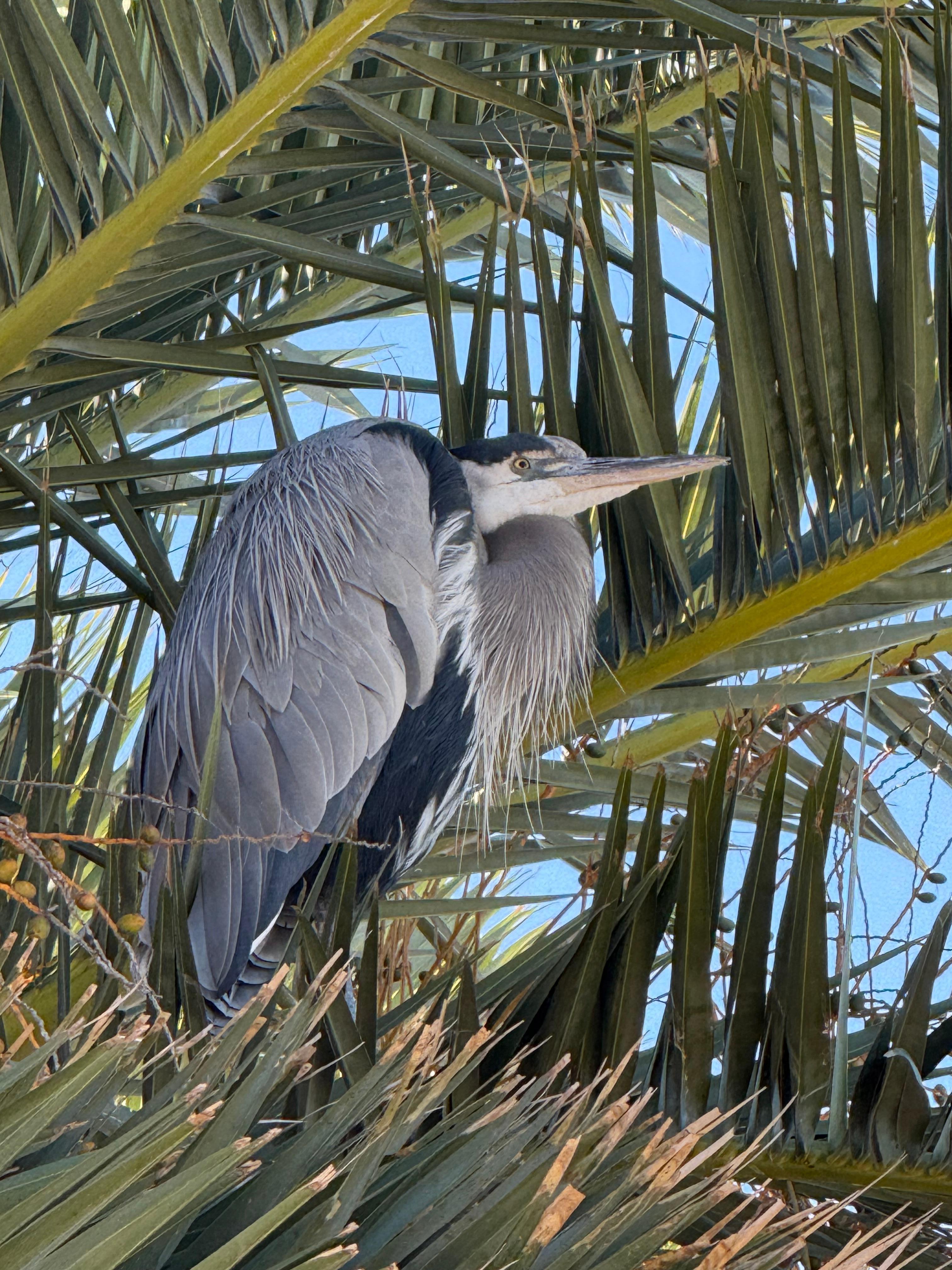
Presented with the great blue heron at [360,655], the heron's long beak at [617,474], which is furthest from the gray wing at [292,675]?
the heron's long beak at [617,474]

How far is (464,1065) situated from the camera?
22.0 inches

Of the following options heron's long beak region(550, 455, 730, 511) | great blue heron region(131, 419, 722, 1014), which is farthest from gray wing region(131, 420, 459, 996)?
heron's long beak region(550, 455, 730, 511)

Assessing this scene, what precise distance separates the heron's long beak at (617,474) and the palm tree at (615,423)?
20 millimetres

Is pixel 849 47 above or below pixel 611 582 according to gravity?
above

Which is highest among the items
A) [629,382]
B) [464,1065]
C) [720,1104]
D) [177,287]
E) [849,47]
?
[849,47]

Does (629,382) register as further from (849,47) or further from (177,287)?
(849,47)

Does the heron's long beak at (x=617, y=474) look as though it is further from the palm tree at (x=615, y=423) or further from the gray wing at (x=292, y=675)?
the gray wing at (x=292, y=675)

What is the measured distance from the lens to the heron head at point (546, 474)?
115 cm

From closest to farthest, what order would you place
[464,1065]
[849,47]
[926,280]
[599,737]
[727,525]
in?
1. [464,1065]
2. [926,280]
3. [727,525]
4. [599,737]
5. [849,47]

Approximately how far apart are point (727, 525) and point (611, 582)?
0.37 feet

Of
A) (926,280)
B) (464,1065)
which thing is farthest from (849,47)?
(464,1065)

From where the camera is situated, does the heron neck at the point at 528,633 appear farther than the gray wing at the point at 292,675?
Yes

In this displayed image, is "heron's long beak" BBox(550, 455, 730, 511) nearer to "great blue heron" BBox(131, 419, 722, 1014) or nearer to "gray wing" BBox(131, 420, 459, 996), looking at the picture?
"great blue heron" BBox(131, 419, 722, 1014)

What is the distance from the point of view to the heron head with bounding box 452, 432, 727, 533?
115 cm
